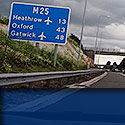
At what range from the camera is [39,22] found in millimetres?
21578

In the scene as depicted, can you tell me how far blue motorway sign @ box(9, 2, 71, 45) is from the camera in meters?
21.4

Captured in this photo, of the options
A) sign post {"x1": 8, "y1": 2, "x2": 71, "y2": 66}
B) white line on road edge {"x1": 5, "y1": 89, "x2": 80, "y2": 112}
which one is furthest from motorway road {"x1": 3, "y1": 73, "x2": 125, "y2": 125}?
sign post {"x1": 8, "y1": 2, "x2": 71, "y2": 66}

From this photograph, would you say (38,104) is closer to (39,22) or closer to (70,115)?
Result: (70,115)

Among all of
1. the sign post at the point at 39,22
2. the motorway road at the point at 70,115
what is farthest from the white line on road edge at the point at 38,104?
the sign post at the point at 39,22

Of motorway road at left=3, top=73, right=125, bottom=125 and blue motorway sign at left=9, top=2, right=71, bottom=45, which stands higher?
blue motorway sign at left=9, top=2, right=71, bottom=45

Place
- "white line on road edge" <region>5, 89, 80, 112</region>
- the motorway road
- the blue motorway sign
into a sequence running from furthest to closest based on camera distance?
the blue motorway sign
"white line on road edge" <region>5, 89, 80, 112</region>
the motorway road

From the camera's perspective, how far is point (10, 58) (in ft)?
57.7

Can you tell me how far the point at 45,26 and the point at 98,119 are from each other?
15.3 m

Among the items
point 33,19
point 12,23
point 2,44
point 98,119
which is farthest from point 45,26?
point 98,119

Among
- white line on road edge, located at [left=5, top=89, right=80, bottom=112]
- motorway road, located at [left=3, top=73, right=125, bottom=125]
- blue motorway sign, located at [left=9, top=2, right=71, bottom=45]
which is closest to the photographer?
motorway road, located at [left=3, top=73, right=125, bottom=125]

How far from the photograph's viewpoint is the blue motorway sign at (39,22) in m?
21.4

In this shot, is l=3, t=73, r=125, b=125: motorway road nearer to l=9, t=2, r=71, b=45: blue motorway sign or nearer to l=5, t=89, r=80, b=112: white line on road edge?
l=5, t=89, r=80, b=112: white line on road edge

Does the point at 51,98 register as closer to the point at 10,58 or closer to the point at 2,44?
the point at 10,58

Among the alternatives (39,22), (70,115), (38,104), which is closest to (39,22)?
(39,22)
